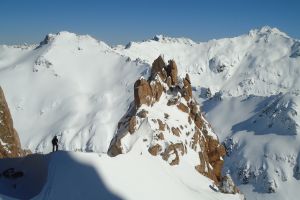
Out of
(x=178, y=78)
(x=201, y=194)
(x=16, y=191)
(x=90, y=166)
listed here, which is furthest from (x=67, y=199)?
(x=178, y=78)

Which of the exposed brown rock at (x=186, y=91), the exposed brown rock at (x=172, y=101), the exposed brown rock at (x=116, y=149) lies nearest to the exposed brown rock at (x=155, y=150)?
the exposed brown rock at (x=116, y=149)

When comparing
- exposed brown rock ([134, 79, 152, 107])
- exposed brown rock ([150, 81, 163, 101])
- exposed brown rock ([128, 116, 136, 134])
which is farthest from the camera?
exposed brown rock ([150, 81, 163, 101])

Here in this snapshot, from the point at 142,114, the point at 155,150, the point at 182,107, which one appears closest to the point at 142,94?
the point at 142,114

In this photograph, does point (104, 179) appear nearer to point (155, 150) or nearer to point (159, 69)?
point (155, 150)

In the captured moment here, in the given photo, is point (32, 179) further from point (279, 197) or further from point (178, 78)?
point (279, 197)

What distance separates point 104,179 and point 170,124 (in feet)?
72.9

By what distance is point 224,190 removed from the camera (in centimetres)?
4591

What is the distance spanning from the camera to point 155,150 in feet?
154

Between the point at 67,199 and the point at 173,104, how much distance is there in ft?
101

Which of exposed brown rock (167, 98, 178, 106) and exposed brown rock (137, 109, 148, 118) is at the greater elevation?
exposed brown rock (137, 109, 148, 118)

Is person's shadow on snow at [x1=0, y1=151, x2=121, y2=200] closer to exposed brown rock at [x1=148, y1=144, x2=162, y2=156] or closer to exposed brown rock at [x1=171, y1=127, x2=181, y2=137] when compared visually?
exposed brown rock at [x1=148, y1=144, x2=162, y2=156]

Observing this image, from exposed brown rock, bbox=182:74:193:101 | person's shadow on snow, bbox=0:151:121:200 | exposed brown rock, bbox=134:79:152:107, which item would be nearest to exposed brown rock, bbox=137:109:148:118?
exposed brown rock, bbox=134:79:152:107

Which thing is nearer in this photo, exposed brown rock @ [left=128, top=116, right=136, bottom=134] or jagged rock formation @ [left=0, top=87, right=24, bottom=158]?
exposed brown rock @ [left=128, top=116, right=136, bottom=134]

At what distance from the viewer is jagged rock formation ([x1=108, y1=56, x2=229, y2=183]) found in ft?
157
